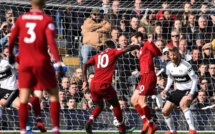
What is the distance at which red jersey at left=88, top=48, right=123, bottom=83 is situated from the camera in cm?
1488

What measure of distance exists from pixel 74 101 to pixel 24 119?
19.2ft

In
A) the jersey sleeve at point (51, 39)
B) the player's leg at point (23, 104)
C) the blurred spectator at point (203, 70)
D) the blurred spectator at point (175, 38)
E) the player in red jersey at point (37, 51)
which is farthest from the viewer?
the blurred spectator at point (175, 38)

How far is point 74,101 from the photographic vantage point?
1770cm

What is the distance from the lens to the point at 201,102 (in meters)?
17.8

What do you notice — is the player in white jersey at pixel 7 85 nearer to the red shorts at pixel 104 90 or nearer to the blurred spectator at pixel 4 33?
the blurred spectator at pixel 4 33

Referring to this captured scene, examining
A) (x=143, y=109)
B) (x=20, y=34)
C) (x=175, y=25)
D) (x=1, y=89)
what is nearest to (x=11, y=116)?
(x=1, y=89)

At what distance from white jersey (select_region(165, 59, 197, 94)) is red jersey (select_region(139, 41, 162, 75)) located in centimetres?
35

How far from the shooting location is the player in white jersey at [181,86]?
1504 cm

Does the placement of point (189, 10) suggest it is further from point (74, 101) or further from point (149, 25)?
point (74, 101)

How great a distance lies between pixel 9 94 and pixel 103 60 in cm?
213

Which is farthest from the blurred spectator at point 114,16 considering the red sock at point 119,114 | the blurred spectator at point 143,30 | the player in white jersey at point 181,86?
the red sock at point 119,114

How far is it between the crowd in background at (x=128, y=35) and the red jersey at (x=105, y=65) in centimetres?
270

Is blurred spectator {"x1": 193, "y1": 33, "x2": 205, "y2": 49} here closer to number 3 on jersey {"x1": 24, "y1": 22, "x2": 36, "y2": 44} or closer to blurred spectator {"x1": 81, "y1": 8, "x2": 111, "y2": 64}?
blurred spectator {"x1": 81, "y1": 8, "x2": 111, "y2": 64}

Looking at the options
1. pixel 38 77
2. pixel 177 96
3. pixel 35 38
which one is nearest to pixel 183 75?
pixel 177 96
